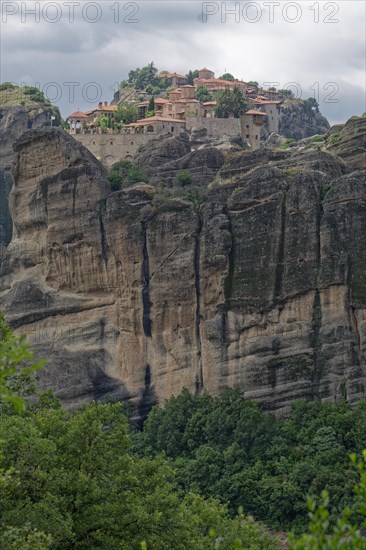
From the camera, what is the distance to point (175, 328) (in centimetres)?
7344

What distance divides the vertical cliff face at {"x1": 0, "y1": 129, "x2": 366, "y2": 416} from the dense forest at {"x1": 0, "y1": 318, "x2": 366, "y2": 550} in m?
2.10

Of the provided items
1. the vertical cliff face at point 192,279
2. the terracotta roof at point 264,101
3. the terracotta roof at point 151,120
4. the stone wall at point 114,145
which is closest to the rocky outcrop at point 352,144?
the vertical cliff face at point 192,279

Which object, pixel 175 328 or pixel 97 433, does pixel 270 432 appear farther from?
pixel 97 433

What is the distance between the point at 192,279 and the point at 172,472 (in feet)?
96.1

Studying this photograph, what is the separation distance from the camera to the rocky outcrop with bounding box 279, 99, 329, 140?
122312mm

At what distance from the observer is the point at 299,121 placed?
12512 cm

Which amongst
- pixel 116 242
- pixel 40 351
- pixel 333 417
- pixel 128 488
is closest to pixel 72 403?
pixel 40 351

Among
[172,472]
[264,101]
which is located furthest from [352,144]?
[264,101]

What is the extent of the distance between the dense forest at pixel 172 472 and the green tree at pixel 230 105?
87.3ft

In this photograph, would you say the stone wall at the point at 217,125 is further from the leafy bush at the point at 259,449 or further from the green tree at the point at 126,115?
the leafy bush at the point at 259,449

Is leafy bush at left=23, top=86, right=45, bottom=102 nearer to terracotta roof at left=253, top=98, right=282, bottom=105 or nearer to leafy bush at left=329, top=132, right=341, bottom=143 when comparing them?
terracotta roof at left=253, top=98, right=282, bottom=105

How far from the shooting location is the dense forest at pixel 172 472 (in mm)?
34094

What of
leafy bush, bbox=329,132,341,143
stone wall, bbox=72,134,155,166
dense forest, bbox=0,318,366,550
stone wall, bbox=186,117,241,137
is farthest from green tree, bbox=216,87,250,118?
dense forest, bbox=0,318,366,550

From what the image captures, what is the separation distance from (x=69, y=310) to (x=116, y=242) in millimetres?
4242
